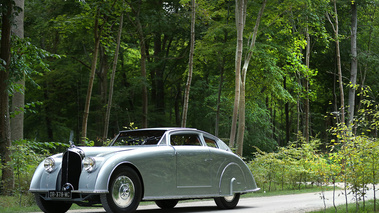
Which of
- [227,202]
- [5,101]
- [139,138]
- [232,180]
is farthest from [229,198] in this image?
[5,101]

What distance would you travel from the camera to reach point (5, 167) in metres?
13.1

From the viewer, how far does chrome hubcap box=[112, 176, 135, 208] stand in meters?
8.69

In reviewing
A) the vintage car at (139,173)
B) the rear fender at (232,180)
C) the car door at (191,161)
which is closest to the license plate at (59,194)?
the vintage car at (139,173)

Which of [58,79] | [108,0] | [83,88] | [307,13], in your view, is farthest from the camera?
[83,88]

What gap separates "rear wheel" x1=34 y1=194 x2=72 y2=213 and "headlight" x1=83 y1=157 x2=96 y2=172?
131cm

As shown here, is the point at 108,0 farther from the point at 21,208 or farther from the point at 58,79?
the point at 58,79

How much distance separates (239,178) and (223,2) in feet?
59.4

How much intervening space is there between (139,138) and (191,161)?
1135 millimetres

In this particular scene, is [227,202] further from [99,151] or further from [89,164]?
[89,164]

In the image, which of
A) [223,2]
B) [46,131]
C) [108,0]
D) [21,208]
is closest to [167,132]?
[21,208]

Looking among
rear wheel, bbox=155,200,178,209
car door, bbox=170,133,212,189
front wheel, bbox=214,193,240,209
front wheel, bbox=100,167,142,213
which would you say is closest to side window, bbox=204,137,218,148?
car door, bbox=170,133,212,189

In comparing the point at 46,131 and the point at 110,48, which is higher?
the point at 110,48

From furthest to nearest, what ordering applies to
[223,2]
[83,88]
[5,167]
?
[83,88] < [223,2] < [5,167]

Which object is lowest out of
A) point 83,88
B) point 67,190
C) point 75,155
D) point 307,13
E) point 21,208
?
point 21,208
